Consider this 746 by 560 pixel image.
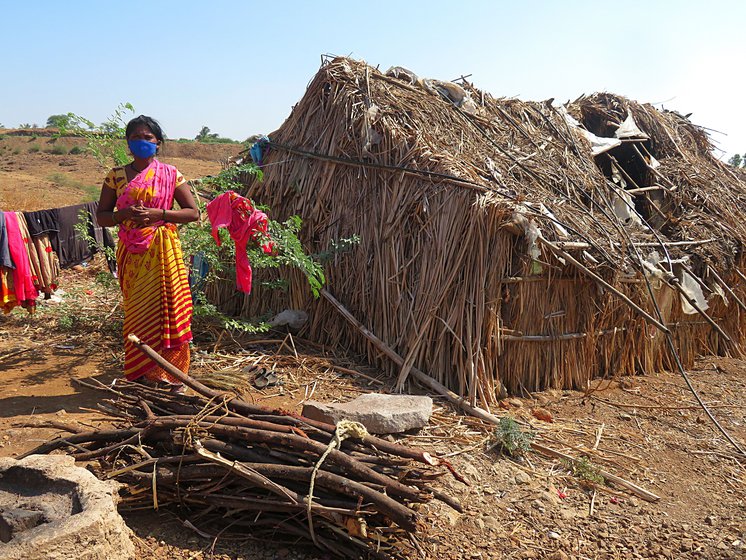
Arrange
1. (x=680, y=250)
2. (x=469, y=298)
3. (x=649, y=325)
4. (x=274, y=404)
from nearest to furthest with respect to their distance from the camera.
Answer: (x=274, y=404)
(x=469, y=298)
(x=649, y=325)
(x=680, y=250)

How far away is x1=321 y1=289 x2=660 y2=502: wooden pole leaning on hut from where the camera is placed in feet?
11.1

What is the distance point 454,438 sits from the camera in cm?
Answer: 374

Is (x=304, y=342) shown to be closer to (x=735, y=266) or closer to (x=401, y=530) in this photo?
(x=401, y=530)

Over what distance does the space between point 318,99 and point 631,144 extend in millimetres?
3763

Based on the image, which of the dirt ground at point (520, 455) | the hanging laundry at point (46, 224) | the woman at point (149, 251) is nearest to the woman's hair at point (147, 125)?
the woman at point (149, 251)

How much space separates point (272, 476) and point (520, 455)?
1721 millimetres

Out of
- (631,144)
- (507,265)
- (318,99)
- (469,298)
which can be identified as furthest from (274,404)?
(631,144)

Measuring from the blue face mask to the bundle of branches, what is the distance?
5.51 feet

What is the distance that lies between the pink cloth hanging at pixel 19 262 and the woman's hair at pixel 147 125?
2.19 m

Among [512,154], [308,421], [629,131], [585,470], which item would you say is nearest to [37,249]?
[308,421]

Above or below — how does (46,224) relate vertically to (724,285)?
above

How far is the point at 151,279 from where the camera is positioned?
3762mm

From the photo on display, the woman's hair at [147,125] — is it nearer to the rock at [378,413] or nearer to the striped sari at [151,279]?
the striped sari at [151,279]

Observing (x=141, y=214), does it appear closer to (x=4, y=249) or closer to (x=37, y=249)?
(x=4, y=249)
